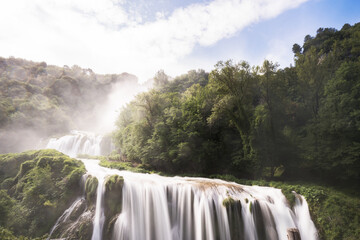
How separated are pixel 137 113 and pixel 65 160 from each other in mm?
9961

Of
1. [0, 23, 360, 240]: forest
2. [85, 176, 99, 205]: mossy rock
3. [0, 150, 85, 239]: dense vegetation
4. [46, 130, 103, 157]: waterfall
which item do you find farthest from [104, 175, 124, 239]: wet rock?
[46, 130, 103, 157]: waterfall

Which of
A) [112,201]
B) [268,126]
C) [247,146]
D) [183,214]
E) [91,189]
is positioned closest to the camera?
[183,214]

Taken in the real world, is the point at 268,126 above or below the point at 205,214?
above

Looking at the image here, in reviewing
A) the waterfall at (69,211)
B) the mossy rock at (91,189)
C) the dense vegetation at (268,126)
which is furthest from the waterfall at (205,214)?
the dense vegetation at (268,126)

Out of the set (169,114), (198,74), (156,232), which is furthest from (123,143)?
(198,74)

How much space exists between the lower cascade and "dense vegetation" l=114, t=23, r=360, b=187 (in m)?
6.06

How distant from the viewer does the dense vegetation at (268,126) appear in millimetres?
13008

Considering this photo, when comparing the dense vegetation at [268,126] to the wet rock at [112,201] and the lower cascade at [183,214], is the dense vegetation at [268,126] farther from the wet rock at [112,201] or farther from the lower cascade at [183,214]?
the wet rock at [112,201]

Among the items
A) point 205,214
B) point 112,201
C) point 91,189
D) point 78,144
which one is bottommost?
point 205,214

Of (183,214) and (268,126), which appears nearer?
(183,214)

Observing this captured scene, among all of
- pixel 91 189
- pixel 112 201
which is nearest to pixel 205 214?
pixel 112 201

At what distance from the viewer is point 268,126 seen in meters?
15.4

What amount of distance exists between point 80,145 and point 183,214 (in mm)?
30445

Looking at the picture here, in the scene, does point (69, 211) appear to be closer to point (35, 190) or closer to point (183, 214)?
point (35, 190)
